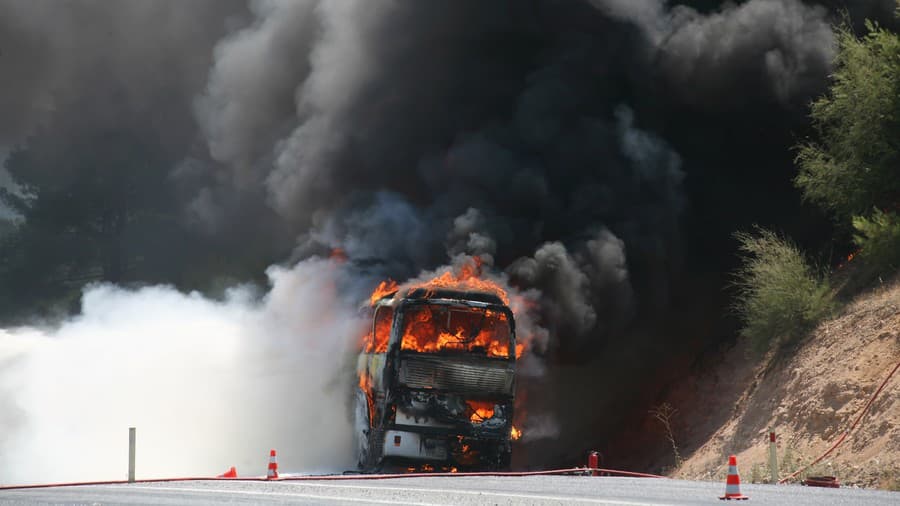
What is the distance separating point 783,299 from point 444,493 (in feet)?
37.9

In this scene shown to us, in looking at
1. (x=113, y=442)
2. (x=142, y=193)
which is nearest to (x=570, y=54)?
(x=113, y=442)

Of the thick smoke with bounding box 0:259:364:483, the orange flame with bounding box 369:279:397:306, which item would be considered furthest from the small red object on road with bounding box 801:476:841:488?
the orange flame with bounding box 369:279:397:306

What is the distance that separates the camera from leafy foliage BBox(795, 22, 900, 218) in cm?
2197

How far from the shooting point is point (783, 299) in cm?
2177

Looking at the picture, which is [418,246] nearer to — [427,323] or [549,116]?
[549,116]

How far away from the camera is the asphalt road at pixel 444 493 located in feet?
38.6

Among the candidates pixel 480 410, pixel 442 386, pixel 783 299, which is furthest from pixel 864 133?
pixel 442 386

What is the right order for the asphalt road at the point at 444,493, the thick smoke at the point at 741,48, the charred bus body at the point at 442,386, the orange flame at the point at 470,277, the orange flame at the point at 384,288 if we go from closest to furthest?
the asphalt road at the point at 444,493 < the charred bus body at the point at 442,386 < the orange flame at the point at 470,277 < the orange flame at the point at 384,288 < the thick smoke at the point at 741,48

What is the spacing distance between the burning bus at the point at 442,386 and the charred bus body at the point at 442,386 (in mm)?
17

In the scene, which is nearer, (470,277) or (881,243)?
(881,243)

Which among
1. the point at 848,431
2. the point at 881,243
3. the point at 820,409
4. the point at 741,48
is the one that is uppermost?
the point at 741,48

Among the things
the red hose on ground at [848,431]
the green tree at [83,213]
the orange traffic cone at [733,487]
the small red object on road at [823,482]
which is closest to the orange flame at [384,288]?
the red hose on ground at [848,431]

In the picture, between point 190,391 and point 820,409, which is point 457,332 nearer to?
point 820,409

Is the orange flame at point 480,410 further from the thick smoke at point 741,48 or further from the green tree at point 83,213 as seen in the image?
the green tree at point 83,213
